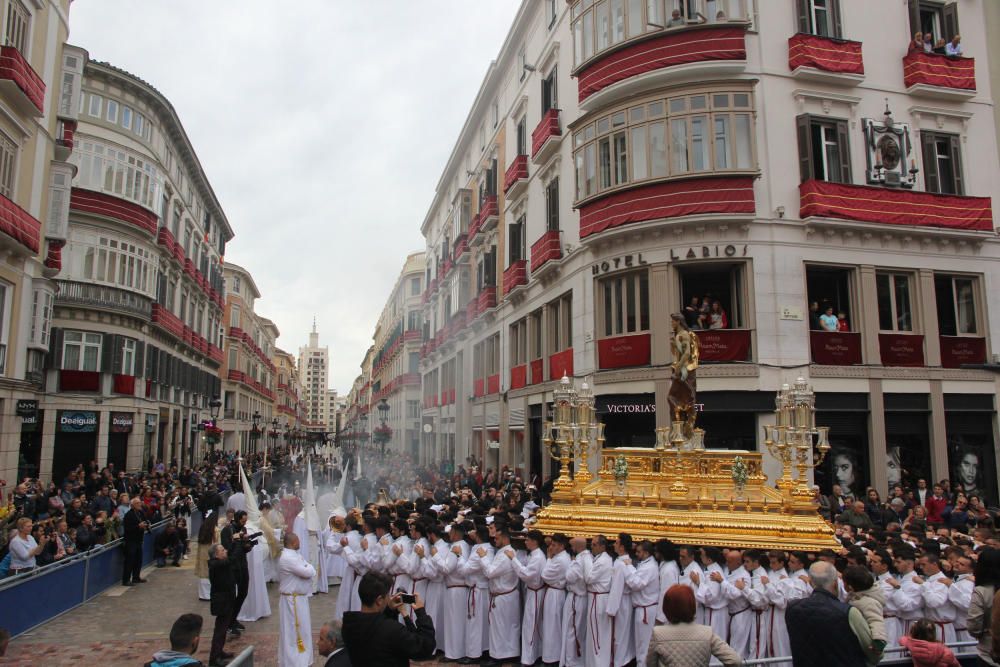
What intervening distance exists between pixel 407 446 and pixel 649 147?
45.5m

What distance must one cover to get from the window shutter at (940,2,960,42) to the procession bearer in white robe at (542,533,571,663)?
21.1 meters

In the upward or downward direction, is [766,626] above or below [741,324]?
below

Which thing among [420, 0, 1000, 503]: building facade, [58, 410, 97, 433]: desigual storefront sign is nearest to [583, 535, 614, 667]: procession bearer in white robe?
[420, 0, 1000, 503]: building facade

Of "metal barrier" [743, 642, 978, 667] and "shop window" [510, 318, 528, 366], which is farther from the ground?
"shop window" [510, 318, 528, 366]

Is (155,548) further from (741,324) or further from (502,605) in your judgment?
(741,324)

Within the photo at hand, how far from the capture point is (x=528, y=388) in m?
27.2

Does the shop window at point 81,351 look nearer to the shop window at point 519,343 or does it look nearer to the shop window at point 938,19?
the shop window at point 519,343

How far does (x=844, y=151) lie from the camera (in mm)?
19844

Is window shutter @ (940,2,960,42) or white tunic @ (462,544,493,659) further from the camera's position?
window shutter @ (940,2,960,42)

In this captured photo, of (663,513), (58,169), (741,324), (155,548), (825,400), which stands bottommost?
(155,548)

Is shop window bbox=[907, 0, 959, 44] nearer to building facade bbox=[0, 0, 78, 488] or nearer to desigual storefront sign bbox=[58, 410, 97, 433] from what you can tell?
building facade bbox=[0, 0, 78, 488]

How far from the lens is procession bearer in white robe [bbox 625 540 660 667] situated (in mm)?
8945

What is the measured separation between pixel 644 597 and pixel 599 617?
625 millimetres

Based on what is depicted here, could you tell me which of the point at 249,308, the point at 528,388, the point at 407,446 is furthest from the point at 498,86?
the point at 249,308
